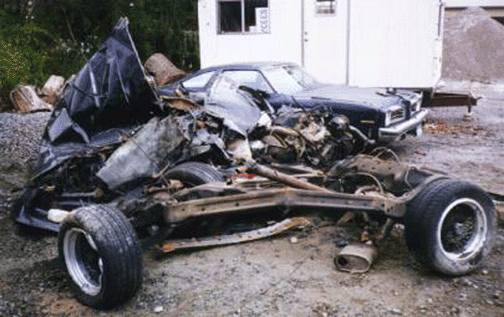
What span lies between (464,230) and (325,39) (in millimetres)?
7992

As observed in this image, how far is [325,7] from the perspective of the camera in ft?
36.2

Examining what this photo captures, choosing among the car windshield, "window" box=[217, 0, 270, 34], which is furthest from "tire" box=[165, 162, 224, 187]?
"window" box=[217, 0, 270, 34]

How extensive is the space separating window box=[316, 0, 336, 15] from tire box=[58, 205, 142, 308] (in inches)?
334

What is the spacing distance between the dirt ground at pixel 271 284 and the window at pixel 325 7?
7274 millimetres

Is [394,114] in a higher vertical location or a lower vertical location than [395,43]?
lower

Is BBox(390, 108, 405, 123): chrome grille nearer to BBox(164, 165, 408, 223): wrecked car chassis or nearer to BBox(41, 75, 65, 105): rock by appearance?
BBox(164, 165, 408, 223): wrecked car chassis

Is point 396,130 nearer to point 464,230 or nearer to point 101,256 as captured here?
point 464,230

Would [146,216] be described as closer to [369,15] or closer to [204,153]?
[204,153]

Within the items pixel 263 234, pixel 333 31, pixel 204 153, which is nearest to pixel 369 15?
pixel 333 31

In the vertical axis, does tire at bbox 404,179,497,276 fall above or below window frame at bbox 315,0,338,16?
below

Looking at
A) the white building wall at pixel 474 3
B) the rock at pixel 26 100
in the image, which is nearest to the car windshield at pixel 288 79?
the rock at pixel 26 100

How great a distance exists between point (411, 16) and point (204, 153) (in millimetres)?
7077

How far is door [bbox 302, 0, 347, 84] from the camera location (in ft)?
36.2

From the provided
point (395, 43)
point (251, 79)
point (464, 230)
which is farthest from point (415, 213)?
point (395, 43)
